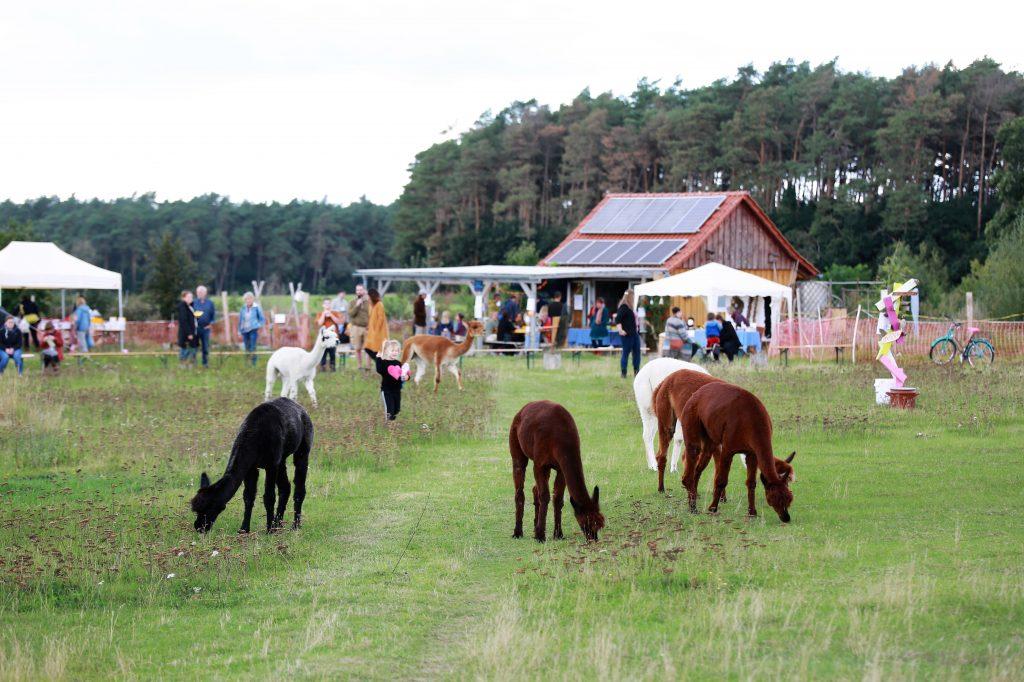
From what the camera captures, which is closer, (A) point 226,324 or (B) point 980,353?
(B) point 980,353

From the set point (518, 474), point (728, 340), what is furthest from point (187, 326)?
point (518, 474)

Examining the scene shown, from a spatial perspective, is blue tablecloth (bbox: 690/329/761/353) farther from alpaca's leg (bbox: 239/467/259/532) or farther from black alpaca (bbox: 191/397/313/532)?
alpaca's leg (bbox: 239/467/259/532)

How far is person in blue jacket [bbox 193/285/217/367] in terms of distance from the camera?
26.4m

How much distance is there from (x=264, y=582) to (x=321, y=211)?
109 metres

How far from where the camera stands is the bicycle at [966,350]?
26031mm

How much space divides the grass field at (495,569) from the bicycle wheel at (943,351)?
11.5 m

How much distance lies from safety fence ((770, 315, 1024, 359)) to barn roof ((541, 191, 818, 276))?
932 centimetres

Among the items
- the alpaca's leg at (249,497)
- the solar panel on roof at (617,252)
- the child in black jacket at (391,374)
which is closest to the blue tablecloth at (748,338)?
the solar panel on roof at (617,252)

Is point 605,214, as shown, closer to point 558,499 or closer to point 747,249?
point 747,249

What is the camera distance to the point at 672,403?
11.0 metres

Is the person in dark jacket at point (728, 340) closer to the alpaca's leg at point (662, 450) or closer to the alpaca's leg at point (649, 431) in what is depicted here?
the alpaca's leg at point (649, 431)

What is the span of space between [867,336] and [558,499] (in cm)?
2224

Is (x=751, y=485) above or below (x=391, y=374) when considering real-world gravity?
below

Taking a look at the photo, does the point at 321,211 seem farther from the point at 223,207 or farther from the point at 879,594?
the point at 879,594
